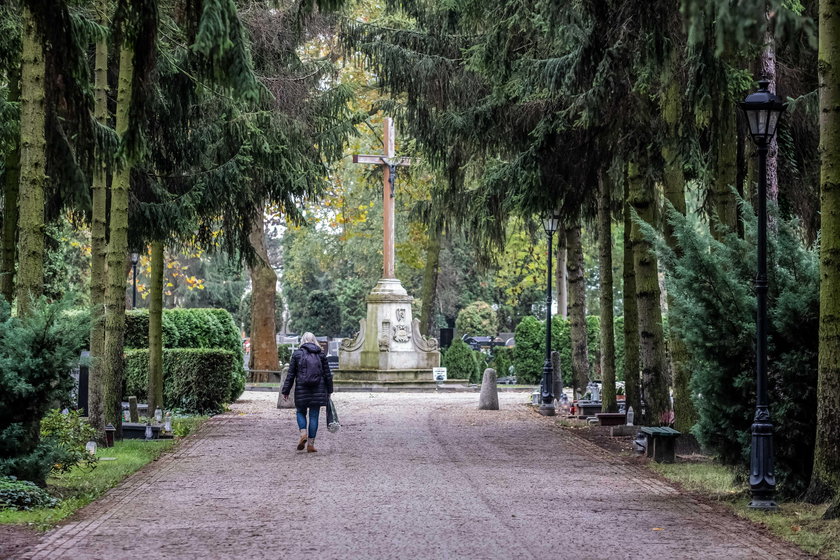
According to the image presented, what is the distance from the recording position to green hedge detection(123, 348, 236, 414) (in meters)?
24.7

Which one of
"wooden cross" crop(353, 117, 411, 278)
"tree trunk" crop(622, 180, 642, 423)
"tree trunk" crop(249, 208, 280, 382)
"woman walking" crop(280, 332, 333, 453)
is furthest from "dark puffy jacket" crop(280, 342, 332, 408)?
"tree trunk" crop(249, 208, 280, 382)

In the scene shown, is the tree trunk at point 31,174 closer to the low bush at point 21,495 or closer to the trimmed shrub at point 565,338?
the low bush at point 21,495

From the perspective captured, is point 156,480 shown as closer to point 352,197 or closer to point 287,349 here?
point 352,197

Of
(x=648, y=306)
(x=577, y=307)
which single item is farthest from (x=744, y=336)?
(x=577, y=307)

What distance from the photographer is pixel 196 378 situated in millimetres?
24766

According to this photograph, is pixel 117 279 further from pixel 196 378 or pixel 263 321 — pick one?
pixel 263 321

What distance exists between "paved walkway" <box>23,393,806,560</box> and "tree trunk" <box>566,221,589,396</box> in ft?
28.2

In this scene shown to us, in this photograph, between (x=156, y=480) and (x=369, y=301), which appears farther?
(x=369, y=301)

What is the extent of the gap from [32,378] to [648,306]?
10189 millimetres

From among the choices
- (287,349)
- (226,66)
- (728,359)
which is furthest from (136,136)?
(287,349)

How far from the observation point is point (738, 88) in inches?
594

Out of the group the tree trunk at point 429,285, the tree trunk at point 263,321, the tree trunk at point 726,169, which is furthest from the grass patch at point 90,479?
the tree trunk at point 429,285

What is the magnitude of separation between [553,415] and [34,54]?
15170 millimetres

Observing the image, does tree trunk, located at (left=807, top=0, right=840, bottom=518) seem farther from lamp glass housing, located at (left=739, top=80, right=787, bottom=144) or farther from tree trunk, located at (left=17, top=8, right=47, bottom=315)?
tree trunk, located at (left=17, top=8, right=47, bottom=315)
